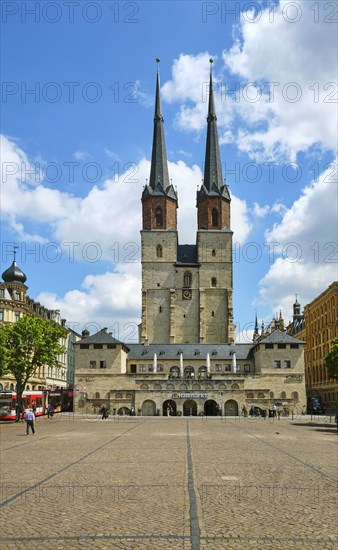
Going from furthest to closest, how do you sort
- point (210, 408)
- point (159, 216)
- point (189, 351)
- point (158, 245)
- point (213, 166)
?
point (213, 166)
point (159, 216)
point (158, 245)
point (189, 351)
point (210, 408)

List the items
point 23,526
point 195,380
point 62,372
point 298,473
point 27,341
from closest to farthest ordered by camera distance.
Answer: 1. point 23,526
2. point 298,473
3. point 27,341
4. point 195,380
5. point 62,372

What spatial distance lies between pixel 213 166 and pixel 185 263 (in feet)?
60.1

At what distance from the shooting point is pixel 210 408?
72938 millimetres

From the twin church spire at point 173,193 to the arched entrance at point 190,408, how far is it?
3574 cm

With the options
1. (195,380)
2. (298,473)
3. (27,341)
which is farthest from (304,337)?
(298,473)

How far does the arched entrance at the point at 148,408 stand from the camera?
71812mm

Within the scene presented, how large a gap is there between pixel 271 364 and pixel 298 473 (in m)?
60.1

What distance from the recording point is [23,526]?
10.4m

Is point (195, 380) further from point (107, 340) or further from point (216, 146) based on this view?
point (216, 146)

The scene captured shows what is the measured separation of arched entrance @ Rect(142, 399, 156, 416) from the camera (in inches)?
2827

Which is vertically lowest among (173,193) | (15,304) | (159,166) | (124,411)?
(124,411)

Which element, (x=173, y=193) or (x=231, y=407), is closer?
(x=231, y=407)

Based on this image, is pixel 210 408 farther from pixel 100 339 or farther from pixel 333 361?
pixel 333 361

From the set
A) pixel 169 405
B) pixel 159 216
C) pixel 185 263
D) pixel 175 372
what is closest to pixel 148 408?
pixel 169 405
